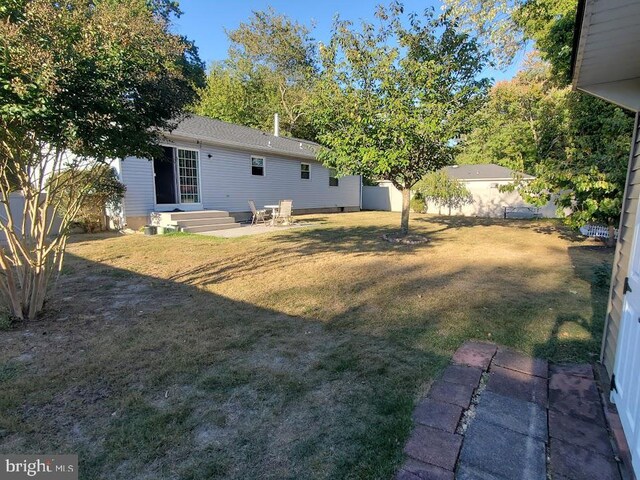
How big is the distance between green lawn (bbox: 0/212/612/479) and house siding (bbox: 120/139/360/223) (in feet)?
13.7

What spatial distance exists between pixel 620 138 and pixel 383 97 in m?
5.42

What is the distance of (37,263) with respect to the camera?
405cm

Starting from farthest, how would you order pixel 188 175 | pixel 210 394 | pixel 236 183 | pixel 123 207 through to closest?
pixel 236 183 → pixel 188 175 → pixel 123 207 → pixel 210 394

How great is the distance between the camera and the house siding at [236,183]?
10875mm

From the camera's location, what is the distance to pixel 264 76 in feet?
90.5

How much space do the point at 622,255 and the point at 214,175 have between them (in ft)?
40.4

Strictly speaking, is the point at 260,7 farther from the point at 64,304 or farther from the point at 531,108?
the point at 64,304

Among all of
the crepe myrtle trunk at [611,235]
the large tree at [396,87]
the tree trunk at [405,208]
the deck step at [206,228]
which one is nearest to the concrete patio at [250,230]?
the deck step at [206,228]

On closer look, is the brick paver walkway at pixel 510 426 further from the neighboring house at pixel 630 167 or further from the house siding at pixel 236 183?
the house siding at pixel 236 183

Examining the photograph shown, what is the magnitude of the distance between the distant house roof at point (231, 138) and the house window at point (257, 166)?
485mm

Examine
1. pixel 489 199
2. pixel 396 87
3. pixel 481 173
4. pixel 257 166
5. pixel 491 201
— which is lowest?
pixel 491 201

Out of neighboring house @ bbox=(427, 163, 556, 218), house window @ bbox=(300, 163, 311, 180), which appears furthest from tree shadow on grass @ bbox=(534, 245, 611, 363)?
neighboring house @ bbox=(427, 163, 556, 218)

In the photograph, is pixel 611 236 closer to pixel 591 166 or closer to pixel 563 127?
pixel 591 166

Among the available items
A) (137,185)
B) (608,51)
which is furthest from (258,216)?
(608,51)
